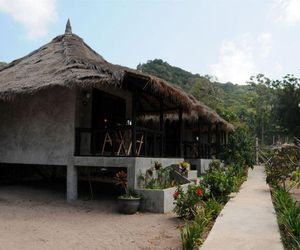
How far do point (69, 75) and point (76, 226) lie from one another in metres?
3.59

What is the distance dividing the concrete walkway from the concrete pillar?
392 cm

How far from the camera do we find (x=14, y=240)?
5.98 metres

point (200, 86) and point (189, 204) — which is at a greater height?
point (200, 86)

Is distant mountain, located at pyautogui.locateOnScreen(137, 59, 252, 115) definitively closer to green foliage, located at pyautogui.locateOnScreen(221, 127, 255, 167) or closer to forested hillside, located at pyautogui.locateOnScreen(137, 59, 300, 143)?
forested hillside, located at pyautogui.locateOnScreen(137, 59, 300, 143)

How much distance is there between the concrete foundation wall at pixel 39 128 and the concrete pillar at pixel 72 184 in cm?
29

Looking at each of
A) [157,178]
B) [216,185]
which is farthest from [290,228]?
[157,178]

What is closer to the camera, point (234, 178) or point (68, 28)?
point (234, 178)

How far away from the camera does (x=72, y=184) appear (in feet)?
31.5

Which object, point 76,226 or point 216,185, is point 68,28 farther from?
point 76,226

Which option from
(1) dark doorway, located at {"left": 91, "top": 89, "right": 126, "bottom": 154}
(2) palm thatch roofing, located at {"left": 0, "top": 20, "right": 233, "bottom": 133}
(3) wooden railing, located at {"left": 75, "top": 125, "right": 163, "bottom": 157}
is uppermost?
(2) palm thatch roofing, located at {"left": 0, "top": 20, "right": 233, "bottom": 133}

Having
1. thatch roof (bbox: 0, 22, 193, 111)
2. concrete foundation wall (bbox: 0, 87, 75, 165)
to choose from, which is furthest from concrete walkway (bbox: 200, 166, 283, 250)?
concrete foundation wall (bbox: 0, 87, 75, 165)

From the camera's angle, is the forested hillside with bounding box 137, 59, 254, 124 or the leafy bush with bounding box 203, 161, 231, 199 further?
the forested hillside with bounding box 137, 59, 254, 124

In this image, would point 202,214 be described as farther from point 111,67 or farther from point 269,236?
point 111,67

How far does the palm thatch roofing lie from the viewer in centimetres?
863
